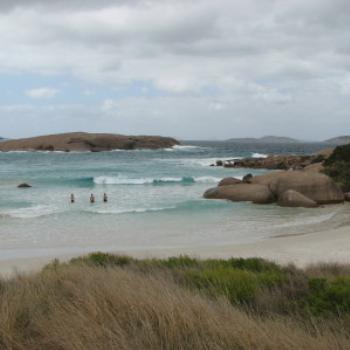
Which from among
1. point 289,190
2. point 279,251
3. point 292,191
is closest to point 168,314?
point 279,251

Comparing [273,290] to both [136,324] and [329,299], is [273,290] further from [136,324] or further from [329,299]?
[136,324]

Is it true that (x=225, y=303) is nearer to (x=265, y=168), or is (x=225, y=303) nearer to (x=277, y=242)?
(x=277, y=242)

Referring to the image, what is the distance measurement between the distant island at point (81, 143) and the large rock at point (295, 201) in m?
92.6

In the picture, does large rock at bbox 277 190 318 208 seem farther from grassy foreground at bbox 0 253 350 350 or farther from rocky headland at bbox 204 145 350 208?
grassy foreground at bbox 0 253 350 350

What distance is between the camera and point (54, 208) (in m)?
26.1

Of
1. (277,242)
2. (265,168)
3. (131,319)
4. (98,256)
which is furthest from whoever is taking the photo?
(265,168)

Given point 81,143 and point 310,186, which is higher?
point 81,143

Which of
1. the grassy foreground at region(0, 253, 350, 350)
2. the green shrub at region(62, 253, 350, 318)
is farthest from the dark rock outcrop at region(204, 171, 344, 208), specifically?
the grassy foreground at region(0, 253, 350, 350)

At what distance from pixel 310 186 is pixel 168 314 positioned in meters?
24.6

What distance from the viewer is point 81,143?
11775cm

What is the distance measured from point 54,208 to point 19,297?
2122 cm

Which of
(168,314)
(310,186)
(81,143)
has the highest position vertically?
(81,143)

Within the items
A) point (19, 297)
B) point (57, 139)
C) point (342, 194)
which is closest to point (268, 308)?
point (19, 297)

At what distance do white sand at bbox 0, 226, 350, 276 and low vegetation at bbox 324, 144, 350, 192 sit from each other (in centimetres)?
1605
